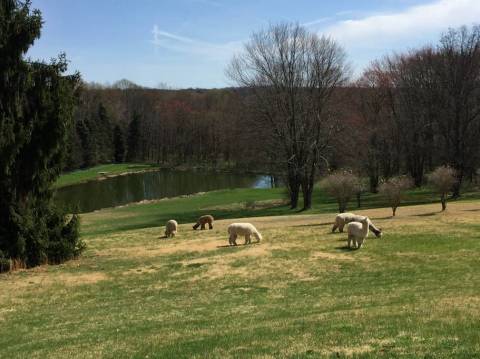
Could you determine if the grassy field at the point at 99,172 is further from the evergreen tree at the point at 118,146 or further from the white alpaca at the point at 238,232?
the white alpaca at the point at 238,232

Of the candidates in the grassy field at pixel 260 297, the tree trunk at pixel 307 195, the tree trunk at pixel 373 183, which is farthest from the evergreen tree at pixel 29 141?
the tree trunk at pixel 373 183

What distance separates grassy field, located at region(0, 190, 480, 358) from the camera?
8508 millimetres

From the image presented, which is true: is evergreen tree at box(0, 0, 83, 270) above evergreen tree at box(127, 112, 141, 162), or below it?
below

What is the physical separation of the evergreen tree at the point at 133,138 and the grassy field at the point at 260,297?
107288 millimetres

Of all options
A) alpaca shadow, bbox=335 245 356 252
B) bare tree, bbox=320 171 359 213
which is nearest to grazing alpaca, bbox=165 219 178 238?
alpaca shadow, bbox=335 245 356 252

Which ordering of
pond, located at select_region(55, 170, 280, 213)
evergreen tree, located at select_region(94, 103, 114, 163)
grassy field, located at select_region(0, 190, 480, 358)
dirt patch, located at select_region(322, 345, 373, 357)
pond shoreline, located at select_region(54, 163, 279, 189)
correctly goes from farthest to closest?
1. evergreen tree, located at select_region(94, 103, 114, 163)
2. pond shoreline, located at select_region(54, 163, 279, 189)
3. pond, located at select_region(55, 170, 280, 213)
4. grassy field, located at select_region(0, 190, 480, 358)
5. dirt patch, located at select_region(322, 345, 373, 357)

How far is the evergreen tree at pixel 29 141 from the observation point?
20.1 m

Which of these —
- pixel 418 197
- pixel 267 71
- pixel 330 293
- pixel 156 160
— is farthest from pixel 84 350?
pixel 156 160

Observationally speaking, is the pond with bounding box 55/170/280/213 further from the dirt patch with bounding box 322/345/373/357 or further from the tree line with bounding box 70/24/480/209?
the dirt patch with bounding box 322/345/373/357

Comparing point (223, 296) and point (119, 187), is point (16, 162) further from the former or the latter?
point (119, 187)

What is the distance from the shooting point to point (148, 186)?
87.7m

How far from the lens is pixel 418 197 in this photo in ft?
164

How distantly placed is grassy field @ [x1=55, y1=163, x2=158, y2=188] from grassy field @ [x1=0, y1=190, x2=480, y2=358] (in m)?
Result: 70.9

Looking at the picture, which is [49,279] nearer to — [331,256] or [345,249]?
[331,256]
